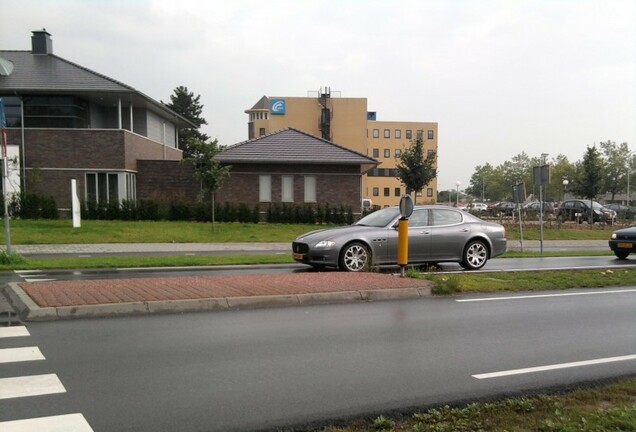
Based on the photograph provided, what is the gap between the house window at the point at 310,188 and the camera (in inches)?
1193

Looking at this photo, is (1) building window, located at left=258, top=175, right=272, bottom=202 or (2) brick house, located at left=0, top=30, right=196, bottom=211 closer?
(2) brick house, located at left=0, top=30, right=196, bottom=211

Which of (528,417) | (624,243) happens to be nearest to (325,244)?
(528,417)

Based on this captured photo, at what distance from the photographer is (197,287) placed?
28.7 ft

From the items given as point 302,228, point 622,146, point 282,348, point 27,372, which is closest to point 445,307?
point 282,348

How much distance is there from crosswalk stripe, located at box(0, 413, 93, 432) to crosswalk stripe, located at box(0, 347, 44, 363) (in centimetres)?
162

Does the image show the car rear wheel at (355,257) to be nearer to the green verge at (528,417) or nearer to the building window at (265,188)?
the green verge at (528,417)

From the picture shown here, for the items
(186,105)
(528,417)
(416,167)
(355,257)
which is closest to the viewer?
(528,417)

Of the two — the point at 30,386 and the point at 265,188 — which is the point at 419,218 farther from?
the point at 265,188

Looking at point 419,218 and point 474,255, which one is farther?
point 474,255

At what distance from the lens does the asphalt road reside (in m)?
4.09

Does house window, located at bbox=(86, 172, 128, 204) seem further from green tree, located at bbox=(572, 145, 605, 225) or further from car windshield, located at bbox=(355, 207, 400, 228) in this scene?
green tree, located at bbox=(572, 145, 605, 225)

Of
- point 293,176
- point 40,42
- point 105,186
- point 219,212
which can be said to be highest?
point 40,42

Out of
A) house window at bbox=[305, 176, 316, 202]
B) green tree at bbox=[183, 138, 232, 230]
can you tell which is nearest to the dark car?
green tree at bbox=[183, 138, 232, 230]

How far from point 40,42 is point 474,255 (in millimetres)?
30038
